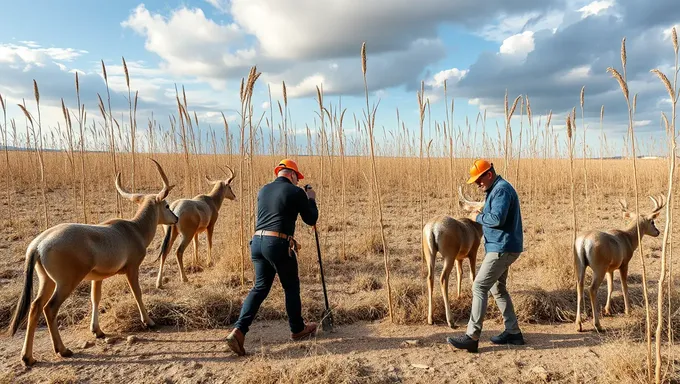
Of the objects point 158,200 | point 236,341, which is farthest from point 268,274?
point 158,200

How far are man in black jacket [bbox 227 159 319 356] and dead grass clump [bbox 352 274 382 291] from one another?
83.0 inches

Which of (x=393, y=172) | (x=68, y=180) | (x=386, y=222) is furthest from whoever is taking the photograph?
(x=393, y=172)

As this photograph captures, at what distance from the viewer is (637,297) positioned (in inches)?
241

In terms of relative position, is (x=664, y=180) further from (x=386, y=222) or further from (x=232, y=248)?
(x=232, y=248)

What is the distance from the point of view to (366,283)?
6.95 meters

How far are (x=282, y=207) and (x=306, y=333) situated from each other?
5.58 ft

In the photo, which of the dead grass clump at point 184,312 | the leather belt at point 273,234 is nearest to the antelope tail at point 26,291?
the dead grass clump at point 184,312

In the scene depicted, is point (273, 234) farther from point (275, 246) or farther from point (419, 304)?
point (419, 304)

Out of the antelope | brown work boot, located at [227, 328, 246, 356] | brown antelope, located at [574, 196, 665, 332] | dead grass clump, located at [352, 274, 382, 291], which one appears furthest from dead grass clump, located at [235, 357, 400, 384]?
brown antelope, located at [574, 196, 665, 332]

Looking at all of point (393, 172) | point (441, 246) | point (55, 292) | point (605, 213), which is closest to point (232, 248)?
point (55, 292)

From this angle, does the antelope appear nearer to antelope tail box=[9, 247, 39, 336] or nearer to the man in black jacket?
the man in black jacket

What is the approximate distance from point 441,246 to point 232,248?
4.17 m

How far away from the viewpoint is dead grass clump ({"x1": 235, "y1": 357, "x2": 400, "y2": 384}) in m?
3.91

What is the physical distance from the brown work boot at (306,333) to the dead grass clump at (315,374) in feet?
2.73
